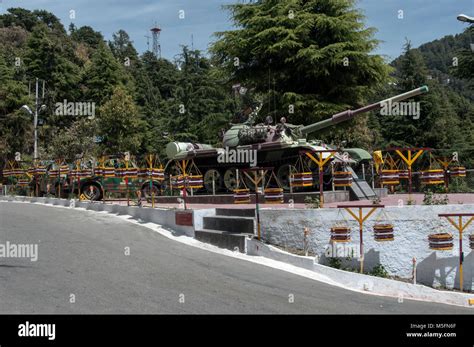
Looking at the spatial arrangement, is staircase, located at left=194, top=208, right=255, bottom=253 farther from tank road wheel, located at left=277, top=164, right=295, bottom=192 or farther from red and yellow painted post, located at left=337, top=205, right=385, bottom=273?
tank road wheel, located at left=277, top=164, right=295, bottom=192

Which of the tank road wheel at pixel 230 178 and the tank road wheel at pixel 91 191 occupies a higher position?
the tank road wheel at pixel 230 178

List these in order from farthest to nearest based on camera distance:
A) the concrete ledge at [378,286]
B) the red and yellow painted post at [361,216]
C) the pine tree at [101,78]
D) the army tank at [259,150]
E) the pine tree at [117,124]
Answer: the pine tree at [101,78] → the pine tree at [117,124] → the army tank at [259,150] → the red and yellow painted post at [361,216] → the concrete ledge at [378,286]

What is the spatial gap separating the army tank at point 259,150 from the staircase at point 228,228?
476cm

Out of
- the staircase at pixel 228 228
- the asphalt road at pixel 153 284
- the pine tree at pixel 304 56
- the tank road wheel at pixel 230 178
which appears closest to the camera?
the asphalt road at pixel 153 284

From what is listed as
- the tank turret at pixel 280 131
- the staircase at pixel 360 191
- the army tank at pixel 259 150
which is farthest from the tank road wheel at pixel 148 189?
the staircase at pixel 360 191

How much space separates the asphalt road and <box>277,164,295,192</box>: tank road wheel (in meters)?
6.87

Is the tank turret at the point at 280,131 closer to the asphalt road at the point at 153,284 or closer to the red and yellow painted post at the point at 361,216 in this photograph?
the asphalt road at the point at 153,284

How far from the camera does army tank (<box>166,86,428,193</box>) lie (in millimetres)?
19641

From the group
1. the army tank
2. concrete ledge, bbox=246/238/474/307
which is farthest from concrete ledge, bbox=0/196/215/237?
concrete ledge, bbox=246/238/474/307

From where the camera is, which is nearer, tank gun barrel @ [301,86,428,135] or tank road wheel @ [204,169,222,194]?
tank gun barrel @ [301,86,428,135]

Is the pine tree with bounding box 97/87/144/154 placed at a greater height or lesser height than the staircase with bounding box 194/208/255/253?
greater

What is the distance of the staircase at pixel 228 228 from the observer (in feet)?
44.7

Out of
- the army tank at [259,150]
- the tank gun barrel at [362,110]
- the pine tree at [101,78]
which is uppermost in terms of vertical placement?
the pine tree at [101,78]
